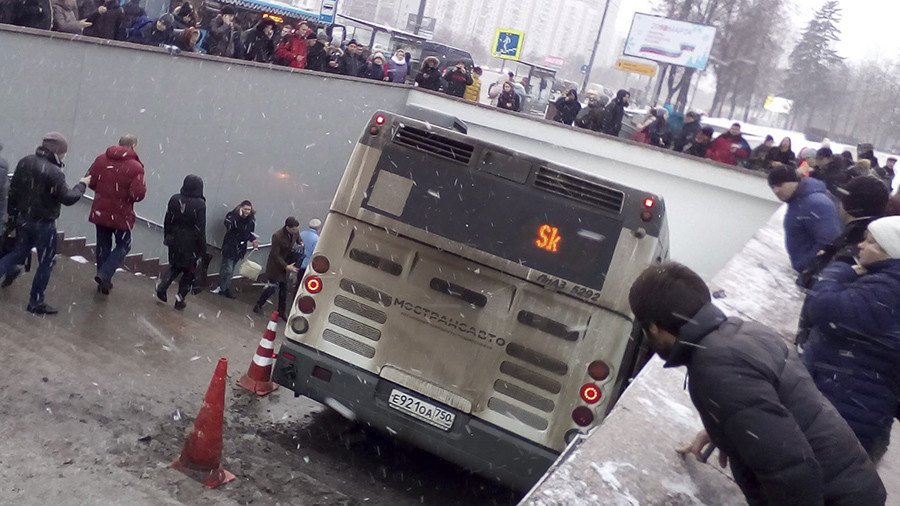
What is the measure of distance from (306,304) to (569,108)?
54.8 feet

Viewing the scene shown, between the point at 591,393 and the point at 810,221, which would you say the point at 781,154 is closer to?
the point at 810,221

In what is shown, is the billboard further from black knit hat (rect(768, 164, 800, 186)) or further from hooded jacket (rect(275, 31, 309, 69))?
black knit hat (rect(768, 164, 800, 186))

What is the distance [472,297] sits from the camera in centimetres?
754

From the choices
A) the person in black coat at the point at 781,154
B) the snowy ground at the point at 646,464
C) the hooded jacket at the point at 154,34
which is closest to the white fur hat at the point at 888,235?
the snowy ground at the point at 646,464

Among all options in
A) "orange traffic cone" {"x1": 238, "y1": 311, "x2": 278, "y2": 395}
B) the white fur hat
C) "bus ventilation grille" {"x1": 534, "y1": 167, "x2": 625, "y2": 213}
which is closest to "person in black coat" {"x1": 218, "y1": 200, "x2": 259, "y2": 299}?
"orange traffic cone" {"x1": 238, "y1": 311, "x2": 278, "y2": 395}

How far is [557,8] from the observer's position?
137m

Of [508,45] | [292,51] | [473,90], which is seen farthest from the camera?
[508,45]

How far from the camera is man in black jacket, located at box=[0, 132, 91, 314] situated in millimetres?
9406

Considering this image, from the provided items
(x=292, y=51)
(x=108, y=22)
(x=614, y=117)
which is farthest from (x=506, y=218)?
(x=614, y=117)

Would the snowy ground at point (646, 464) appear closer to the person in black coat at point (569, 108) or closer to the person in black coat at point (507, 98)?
the person in black coat at point (569, 108)

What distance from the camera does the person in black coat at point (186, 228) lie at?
11789mm

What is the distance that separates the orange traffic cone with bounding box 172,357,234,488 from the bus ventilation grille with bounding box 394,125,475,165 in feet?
7.75

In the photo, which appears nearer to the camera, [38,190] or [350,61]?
[38,190]

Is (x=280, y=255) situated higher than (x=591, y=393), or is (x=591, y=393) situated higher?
(x=591, y=393)
